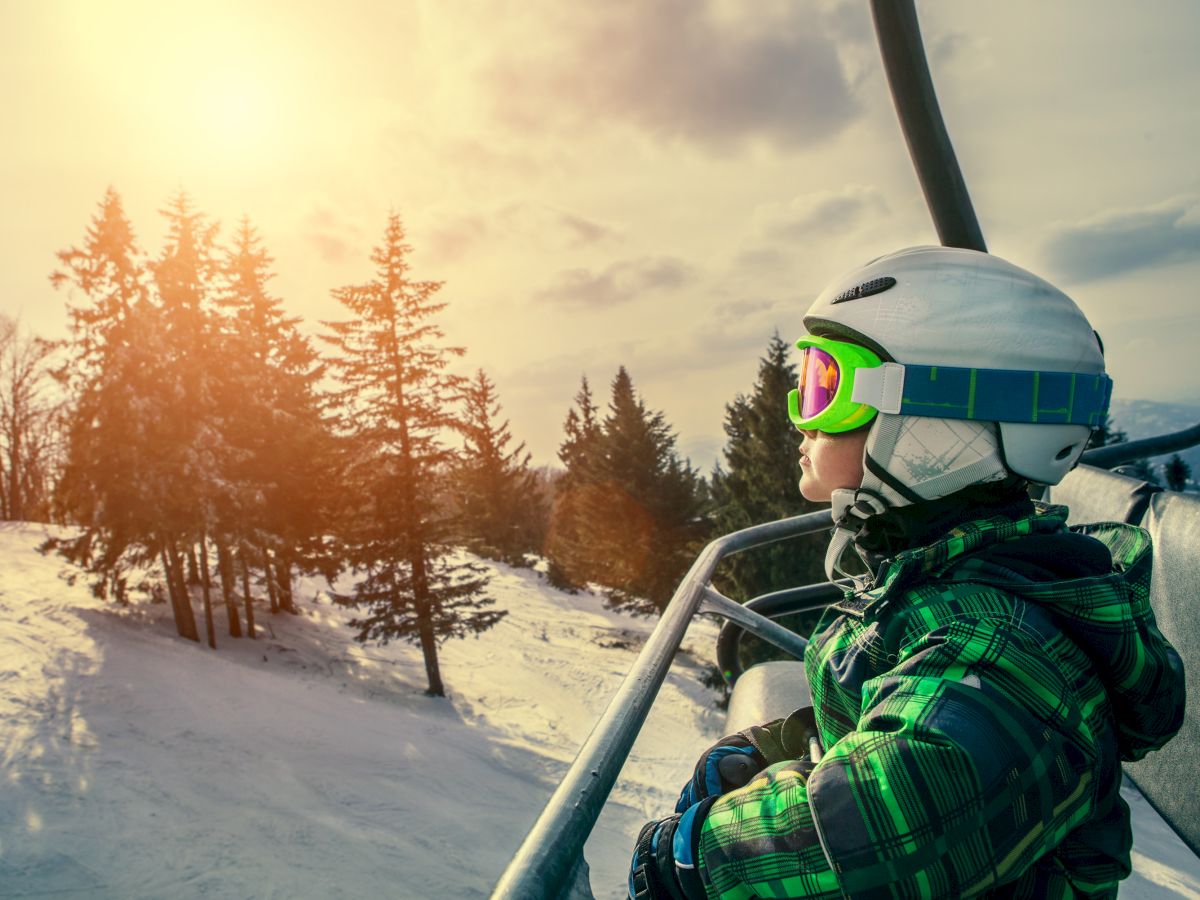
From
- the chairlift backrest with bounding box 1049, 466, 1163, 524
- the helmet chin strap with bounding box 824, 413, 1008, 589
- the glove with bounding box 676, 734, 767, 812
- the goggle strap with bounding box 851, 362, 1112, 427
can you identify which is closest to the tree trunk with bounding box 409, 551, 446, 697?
the chairlift backrest with bounding box 1049, 466, 1163, 524

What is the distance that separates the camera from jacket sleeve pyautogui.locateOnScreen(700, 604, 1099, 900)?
947mm

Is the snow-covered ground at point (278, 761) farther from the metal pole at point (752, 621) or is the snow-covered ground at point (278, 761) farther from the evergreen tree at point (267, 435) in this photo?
the metal pole at point (752, 621)

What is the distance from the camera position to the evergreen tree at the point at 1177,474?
2.35 metres

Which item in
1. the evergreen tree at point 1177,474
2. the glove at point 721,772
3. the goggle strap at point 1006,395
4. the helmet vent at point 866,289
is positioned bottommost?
the glove at point 721,772

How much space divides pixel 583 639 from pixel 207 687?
15.1m

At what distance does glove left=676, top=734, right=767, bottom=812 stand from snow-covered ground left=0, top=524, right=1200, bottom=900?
6.96 meters

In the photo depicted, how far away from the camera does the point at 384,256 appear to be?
19531 millimetres

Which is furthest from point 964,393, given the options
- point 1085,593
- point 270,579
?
point 270,579

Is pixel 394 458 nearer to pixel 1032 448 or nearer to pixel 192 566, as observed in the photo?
pixel 192 566

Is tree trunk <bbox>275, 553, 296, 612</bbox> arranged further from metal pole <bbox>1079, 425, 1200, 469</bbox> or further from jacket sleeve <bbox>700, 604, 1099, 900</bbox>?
jacket sleeve <bbox>700, 604, 1099, 900</bbox>

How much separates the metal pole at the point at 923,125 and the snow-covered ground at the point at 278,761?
7.82 metres

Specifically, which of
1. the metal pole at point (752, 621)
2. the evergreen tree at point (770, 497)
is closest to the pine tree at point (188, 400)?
the evergreen tree at point (770, 497)

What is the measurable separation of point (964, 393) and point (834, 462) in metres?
0.34

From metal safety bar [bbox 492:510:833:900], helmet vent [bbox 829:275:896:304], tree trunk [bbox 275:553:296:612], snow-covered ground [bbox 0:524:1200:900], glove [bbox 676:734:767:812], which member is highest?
helmet vent [bbox 829:275:896:304]
